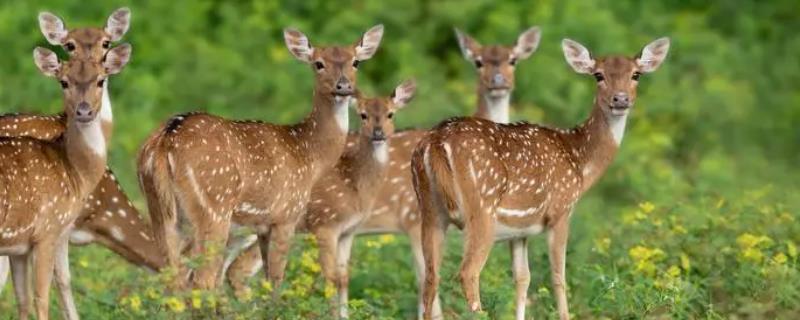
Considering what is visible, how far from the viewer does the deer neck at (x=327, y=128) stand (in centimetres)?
1301

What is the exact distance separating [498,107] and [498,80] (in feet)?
0.59

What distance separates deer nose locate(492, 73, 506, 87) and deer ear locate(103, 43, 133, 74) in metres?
3.24

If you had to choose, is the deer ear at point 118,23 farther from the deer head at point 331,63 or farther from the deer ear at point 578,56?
the deer ear at point 578,56

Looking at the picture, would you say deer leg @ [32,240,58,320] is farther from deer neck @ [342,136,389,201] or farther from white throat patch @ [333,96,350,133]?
deer neck @ [342,136,389,201]

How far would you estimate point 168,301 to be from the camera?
10.5 metres

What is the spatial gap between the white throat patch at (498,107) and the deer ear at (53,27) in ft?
9.92

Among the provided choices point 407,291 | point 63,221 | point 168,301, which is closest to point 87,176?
point 63,221

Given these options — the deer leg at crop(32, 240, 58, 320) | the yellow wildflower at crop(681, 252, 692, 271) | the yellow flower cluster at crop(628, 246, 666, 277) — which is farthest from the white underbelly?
the deer leg at crop(32, 240, 58, 320)

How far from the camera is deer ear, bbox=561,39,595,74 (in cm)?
1295

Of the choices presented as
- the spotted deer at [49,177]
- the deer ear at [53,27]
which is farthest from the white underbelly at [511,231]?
the deer ear at [53,27]

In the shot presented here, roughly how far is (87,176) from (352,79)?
2.00 meters

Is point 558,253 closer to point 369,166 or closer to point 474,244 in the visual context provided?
point 474,244

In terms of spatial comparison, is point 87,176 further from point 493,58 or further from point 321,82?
point 493,58

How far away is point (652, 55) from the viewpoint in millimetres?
13000
